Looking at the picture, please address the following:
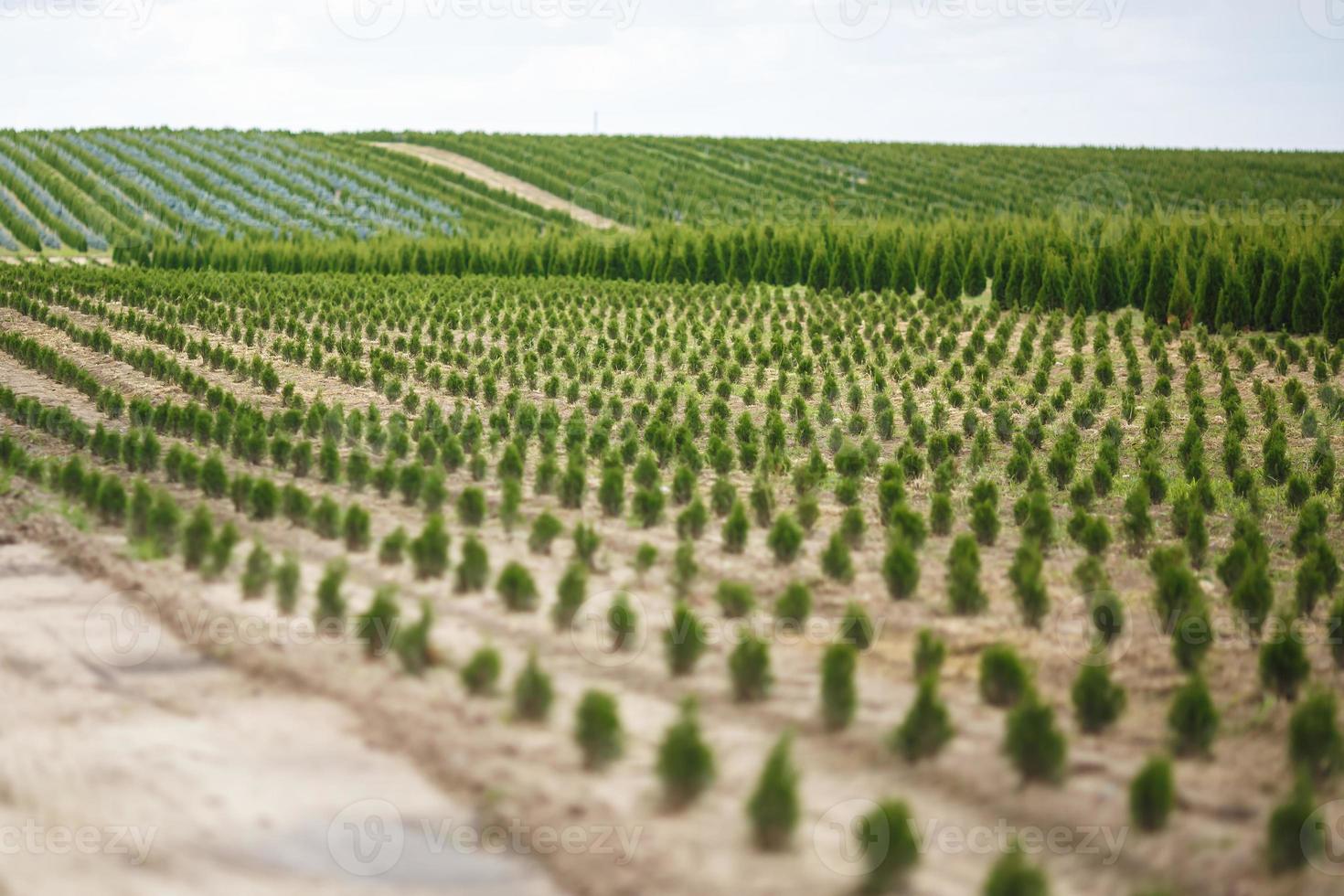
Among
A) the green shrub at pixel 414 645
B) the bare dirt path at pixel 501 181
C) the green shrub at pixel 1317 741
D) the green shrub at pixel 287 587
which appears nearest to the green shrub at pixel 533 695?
the green shrub at pixel 414 645

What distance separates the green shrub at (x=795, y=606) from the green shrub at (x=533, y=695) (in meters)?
1.73

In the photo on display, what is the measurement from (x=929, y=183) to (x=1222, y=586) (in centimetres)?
4653

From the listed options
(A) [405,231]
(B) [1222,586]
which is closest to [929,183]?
(A) [405,231]

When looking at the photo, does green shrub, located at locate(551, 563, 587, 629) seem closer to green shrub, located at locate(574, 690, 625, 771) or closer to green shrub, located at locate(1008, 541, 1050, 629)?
green shrub, located at locate(574, 690, 625, 771)

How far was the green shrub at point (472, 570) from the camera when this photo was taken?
24.6 feet

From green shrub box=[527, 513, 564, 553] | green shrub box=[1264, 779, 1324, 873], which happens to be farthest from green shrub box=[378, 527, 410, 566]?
green shrub box=[1264, 779, 1324, 873]

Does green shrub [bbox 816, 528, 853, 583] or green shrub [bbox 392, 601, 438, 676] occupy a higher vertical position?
green shrub [bbox 816, 528, 853, 583]

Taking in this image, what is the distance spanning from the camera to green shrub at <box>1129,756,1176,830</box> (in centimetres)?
485

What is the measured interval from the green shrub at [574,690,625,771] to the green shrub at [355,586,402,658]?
5.27ft
